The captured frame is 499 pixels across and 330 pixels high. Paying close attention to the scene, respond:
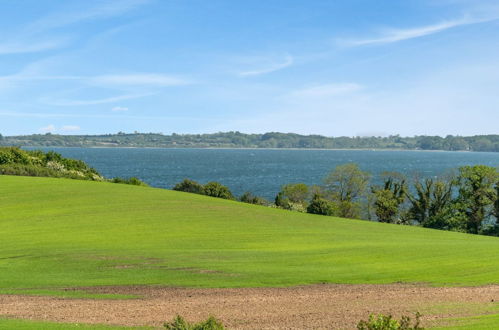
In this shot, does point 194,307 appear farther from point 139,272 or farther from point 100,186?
point 100,186

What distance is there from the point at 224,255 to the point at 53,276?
33.7 ft

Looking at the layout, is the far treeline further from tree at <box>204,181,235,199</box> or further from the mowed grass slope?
the mowed grass slope

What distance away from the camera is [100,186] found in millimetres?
64312

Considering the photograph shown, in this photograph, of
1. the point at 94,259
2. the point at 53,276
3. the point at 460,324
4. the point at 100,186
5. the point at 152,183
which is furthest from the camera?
the point at 152,183

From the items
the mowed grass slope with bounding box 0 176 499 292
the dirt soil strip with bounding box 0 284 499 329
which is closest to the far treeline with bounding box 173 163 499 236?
the mowed grass slope with bounding box 0 176 499 292

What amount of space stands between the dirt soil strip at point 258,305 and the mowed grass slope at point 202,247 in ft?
4.97

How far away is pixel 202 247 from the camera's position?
3419 centimetres

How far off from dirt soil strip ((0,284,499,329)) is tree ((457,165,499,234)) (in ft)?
152

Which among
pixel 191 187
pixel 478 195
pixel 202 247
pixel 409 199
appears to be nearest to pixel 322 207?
pixel 478 195

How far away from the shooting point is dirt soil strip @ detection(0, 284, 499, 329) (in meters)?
18.5

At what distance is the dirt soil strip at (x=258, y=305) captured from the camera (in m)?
18.5

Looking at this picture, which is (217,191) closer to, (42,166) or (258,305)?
(42,166)

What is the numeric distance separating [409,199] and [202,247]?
165ft

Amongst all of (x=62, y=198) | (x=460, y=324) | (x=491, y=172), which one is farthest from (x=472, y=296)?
(x=491, y=172)
